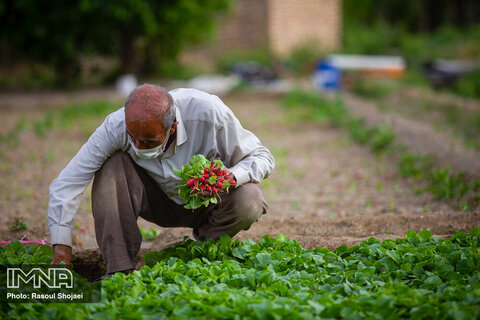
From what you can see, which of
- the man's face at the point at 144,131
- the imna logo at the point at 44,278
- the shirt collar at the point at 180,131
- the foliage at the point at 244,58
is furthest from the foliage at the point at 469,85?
the imna logo at the point at 44,278

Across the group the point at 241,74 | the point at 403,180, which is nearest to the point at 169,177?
the point at 403,180

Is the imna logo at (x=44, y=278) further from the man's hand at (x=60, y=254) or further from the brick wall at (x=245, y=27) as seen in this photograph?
the brick wall at (x=245, y=27)

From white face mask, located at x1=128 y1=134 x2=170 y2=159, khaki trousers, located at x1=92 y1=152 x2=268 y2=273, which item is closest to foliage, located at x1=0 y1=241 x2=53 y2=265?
khaki trousers, located at x1=92 y1=152 x2=268 y2=273

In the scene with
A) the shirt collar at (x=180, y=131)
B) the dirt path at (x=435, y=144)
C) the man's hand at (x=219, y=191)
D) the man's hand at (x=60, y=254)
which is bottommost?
the dirt path at (x=435, y=144)

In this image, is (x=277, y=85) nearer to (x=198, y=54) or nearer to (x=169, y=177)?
(x=198, y=54)

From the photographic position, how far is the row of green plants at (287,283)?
265 cm

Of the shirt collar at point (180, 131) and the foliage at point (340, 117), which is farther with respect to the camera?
the foliage at point (340, 117)

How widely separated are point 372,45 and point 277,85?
22.1 feet

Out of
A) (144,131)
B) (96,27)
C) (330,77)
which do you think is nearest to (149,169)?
(144,131)

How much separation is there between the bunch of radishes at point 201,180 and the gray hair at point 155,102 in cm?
26

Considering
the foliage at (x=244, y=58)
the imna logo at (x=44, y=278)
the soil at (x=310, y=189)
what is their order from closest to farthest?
the imna logo at (x=44, y=278), the soil at (x=310, y=189), the foliage at (x=244, y=58)

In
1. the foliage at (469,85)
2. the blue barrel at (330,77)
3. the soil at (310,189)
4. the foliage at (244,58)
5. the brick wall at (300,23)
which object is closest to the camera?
the soil at (310,189)

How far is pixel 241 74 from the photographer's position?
68.4 feet

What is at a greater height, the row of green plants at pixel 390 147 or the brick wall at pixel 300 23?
the brick wall at pixel 300 23
